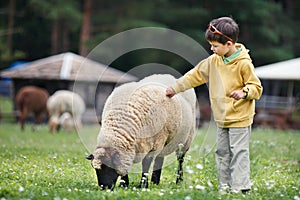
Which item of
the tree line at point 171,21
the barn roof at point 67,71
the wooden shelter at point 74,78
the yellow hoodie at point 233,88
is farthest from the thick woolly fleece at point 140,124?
the tree line at point 171,21

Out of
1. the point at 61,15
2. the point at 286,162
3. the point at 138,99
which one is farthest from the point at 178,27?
the point at 138,99

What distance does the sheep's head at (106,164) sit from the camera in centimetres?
607

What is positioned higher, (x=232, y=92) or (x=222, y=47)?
(x=222, y=47)

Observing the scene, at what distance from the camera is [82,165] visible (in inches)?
335

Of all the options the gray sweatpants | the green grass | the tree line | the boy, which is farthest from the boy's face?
the tree line

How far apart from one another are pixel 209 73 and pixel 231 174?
128 cm

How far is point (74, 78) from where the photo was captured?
88.7 feet

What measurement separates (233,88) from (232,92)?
226 millimetres

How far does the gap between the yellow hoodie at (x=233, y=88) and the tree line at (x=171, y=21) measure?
24.9 metres

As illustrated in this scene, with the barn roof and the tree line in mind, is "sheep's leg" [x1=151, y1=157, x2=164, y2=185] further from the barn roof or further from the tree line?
the tree line

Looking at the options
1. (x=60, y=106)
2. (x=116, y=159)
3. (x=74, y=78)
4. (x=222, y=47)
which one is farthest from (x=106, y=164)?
(x=74, y=78)

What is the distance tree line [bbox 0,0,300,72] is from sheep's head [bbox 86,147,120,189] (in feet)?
82.8

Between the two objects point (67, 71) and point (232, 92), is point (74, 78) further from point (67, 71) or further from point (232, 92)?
point (232, 92)

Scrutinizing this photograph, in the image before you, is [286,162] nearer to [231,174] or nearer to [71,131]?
[231,174]
